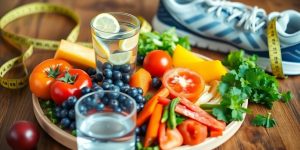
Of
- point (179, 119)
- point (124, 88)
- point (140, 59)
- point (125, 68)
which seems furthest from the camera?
point (140, 59)

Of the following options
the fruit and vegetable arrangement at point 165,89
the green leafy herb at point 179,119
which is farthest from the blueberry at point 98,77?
the green leafy herb at point 179,119

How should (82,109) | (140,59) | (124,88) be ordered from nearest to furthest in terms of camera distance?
1. (82,109)
2. (124,88)
3. (140,59)

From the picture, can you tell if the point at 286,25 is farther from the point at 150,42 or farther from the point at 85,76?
the point at 85,76

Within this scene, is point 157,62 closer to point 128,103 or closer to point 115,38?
point 115,38

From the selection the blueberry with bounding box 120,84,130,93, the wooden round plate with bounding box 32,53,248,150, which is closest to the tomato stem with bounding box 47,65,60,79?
the wooden round plate with bounding box 32,53,248,150

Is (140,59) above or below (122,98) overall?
below

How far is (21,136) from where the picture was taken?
1.22 metres

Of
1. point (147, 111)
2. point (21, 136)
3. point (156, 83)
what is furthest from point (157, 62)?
point (21, 136)

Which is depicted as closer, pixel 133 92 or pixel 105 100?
pixel 105 100

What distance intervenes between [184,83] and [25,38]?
0.72 meters

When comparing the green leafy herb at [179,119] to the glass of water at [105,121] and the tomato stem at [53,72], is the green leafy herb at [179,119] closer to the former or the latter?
the glass of water at [105,121]

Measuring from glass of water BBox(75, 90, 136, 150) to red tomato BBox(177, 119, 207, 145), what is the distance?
145mm

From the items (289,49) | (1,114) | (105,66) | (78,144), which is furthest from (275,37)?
(1,114)

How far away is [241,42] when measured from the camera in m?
1.78
